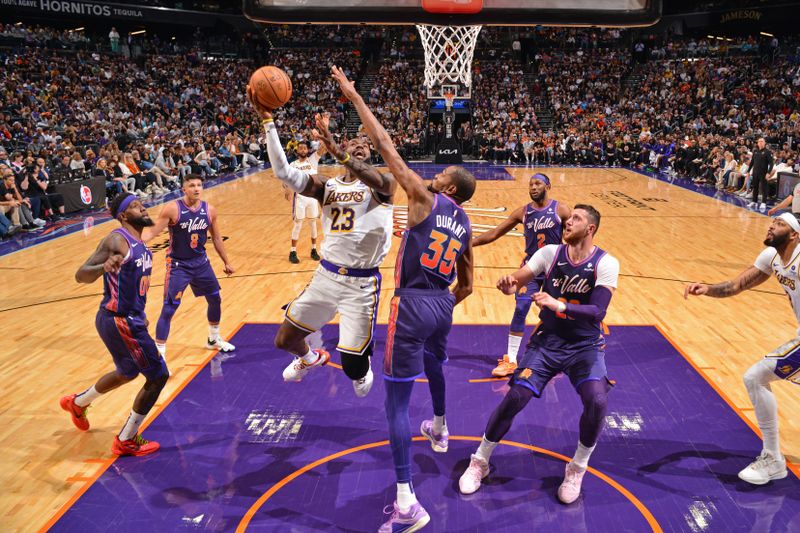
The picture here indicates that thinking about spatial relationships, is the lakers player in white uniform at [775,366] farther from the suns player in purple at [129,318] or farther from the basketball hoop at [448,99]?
the basketball hoop at [448,99]

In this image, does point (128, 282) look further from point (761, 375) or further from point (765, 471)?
point (765, 471)

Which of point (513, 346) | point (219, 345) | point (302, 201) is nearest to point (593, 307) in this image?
point (513, 346)

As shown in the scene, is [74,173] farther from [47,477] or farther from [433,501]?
[433,501]

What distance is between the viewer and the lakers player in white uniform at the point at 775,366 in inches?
171

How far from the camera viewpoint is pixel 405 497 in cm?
388

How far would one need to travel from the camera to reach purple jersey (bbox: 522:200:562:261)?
5.99 meters

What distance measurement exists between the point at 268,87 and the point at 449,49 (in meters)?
13.3

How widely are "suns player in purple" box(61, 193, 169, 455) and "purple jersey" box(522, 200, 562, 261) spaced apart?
3.39 m

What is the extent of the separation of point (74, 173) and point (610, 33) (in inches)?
1256

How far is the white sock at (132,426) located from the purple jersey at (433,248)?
7.28 feet

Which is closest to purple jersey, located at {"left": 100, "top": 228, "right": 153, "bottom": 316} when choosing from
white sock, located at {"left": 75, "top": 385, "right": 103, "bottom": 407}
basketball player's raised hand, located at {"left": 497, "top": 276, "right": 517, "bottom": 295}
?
white sock, located at {"left": 75, "top": 385, "right": 103, "bottom": 407}

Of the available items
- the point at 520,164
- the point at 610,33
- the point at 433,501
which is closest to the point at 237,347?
the point at 433,501

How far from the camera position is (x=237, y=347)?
6.91 metres

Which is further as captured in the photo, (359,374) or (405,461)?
(359,374)
